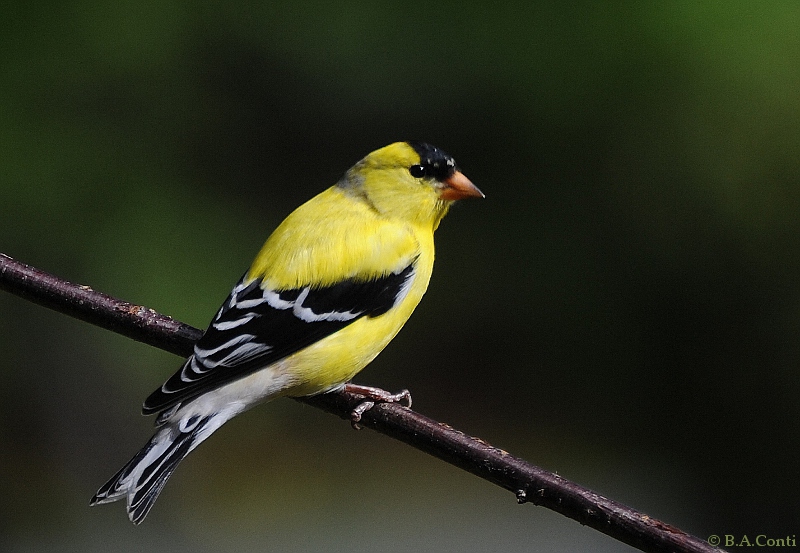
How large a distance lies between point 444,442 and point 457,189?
88cm

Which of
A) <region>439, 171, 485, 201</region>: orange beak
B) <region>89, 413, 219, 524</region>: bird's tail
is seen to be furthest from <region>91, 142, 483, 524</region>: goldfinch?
<region>439, 171, 485, 201</region>: orange beak

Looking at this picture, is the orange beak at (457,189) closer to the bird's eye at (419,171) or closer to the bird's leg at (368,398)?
the bird's eye at (419,171)

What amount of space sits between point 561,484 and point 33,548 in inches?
114

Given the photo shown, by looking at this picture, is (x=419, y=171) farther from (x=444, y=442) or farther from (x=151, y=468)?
(x=151, y=468)

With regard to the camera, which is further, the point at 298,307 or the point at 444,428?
the point at 298,307

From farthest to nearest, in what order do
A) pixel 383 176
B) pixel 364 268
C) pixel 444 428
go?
pixel 383 176, pixel 364 268, pixel 444 428

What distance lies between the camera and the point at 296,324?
2.04 metres

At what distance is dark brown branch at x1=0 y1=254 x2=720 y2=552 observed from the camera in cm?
156

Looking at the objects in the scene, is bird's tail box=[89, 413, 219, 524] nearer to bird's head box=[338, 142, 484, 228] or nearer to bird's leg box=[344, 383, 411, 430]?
bird's leg box=[344, 383, 411, 430]

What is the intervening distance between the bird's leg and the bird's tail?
1.17 feet

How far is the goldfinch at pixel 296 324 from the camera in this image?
6.31ft

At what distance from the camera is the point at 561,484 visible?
1.64 m

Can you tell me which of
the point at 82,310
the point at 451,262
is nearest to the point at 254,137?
the point at 451,262

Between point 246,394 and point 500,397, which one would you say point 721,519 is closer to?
point 500,397
